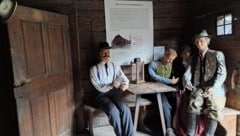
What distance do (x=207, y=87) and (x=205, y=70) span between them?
209mm

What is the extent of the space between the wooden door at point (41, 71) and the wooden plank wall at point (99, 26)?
29cm

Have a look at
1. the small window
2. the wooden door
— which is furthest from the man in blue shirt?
the small window

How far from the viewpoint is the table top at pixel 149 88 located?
2736mm

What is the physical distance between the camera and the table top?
2.74 m

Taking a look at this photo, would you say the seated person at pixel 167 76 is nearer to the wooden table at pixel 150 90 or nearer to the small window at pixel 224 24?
the wooden table at pixel 150 90

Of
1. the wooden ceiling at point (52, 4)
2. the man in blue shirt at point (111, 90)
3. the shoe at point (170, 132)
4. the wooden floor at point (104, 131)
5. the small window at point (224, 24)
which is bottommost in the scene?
the wooden floor at point (104, 131)

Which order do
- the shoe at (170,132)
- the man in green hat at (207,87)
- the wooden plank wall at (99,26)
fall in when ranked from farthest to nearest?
the wooden plank wall at (99,26)
the shoe at (170,132)
the man in green hat at (207,87)

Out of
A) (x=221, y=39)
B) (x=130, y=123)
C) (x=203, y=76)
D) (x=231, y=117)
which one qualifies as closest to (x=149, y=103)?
(x=130, y=123)

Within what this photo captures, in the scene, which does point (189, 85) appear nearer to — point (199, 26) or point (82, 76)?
point (199, 26)

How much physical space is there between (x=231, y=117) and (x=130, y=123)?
1.23 meters

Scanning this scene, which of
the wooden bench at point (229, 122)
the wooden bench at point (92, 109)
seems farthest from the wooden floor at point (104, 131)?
the wooden bench at point (229, 122)

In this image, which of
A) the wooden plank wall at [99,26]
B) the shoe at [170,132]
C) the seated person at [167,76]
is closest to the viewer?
the shoe at [170,132]

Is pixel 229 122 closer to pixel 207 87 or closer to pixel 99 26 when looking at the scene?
pixel 207 87

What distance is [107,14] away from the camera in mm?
3188
